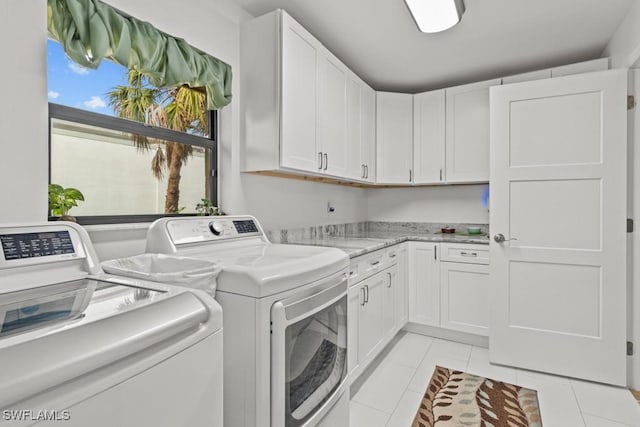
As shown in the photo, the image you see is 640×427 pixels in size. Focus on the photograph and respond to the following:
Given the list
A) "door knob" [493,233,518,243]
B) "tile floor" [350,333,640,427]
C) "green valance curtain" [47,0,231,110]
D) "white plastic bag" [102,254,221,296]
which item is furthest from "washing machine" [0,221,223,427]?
"door knob" [493,233,518,243]

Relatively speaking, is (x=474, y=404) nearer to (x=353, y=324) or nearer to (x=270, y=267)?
(x=353, y=324)

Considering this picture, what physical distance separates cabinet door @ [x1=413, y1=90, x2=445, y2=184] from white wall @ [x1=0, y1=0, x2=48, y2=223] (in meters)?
2.98

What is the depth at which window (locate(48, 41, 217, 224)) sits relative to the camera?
1.49 metres

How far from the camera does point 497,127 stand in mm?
2623

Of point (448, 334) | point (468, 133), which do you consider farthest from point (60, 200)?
point (468, 133)

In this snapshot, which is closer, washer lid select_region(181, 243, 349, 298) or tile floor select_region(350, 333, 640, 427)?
washer lid select_region(181, 243, 349, 298)

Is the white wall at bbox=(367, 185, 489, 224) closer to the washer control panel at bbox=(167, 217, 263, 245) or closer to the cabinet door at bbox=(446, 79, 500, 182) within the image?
the cabinet door at bbox=(446, 79, 500, 182)

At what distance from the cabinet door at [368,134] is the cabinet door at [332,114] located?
1.30ft

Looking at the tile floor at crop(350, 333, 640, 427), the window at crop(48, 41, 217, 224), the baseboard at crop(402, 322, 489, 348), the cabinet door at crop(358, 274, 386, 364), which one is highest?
the window at crop(48, 41, 217, 224)

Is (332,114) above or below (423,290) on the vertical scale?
above

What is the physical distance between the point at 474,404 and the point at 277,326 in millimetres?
1655

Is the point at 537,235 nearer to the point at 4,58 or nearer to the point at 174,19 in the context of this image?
the point at 174,19

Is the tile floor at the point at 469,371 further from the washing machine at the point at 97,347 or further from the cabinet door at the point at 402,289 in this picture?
the washing machine at the point at 97,347

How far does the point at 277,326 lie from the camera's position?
44.3 inches
